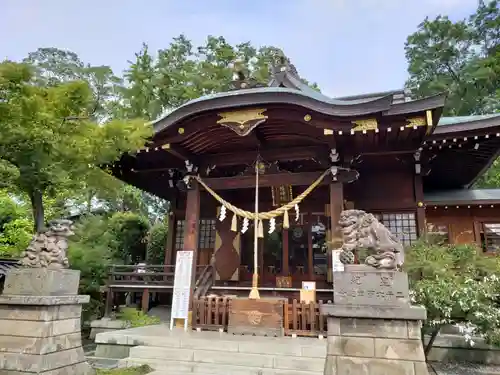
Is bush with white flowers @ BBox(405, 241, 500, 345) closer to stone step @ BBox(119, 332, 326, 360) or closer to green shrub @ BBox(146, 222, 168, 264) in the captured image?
stone step @ BBox(119, 332, 326, 360)

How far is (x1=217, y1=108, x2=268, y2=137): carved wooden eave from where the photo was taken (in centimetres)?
774

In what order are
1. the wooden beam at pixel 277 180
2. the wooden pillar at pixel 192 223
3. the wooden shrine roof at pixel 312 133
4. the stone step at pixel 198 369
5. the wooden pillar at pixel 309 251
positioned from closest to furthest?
1. the stone step at pixel 198 369
2. the wooden shrine roof at pixel 312 133
3. the wooden beam at pixel 277 180
4. the wooden pillar at pixel 192 223
5. the wooden pillar at pixel 309 251

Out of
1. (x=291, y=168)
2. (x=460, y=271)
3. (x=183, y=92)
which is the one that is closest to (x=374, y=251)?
(x=460, y=271)

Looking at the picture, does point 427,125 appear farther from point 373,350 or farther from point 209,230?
point 209,230

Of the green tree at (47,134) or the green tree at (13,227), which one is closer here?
the green tree at (47,134)

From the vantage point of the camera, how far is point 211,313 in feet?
25.3

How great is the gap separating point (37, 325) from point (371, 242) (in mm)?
4183

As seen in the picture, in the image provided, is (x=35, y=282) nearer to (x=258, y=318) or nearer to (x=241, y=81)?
(x=258, y=318)

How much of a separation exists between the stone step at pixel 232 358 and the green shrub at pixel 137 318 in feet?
7.99

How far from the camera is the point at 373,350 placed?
11.9 ft

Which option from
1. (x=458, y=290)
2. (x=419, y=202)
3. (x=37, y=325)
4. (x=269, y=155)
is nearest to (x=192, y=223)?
(x=269, y=155)

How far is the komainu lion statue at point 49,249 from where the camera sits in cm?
491

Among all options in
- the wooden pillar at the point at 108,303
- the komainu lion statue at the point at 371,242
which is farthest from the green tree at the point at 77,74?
the komainu lion statue at the point at 371,242

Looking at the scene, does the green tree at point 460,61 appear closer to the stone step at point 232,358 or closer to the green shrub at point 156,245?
the green shrub at point 156,245
